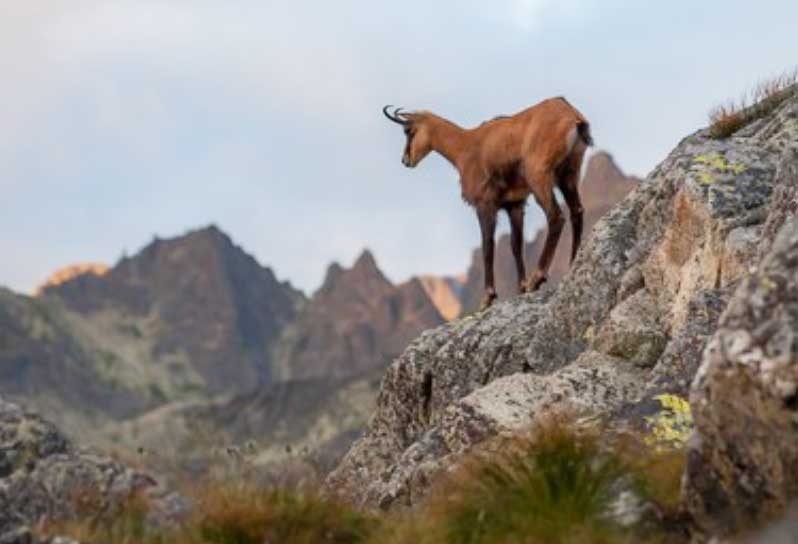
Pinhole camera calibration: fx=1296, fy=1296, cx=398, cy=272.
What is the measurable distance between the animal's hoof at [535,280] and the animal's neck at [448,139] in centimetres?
282

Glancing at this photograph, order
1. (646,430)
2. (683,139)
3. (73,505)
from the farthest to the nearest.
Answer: (683,139) < (646,430) < (73,505)

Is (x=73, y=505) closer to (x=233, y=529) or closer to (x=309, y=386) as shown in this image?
(x=233, y=529)

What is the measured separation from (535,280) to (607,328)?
421 cm

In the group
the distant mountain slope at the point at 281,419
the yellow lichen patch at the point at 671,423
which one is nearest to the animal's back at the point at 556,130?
the yellow lichen patch at the point at 671,423

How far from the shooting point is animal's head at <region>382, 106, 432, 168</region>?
21.1m

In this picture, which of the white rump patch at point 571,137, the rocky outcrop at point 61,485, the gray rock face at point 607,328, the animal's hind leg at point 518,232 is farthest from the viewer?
the animal's hind leg at point 518,232

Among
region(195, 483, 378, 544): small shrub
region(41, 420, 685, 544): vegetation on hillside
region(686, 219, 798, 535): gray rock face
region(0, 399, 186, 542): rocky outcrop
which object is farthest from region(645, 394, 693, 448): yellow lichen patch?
region(0, 399, 186, 542): rocky outcrop

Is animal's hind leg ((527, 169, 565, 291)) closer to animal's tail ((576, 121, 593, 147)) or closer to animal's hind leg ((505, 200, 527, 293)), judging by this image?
animal's tail ((576, 121, 593, 147))

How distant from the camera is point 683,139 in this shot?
16250 millimetres

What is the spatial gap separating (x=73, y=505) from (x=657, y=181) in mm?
8520

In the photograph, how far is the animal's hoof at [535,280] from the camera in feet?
57.5

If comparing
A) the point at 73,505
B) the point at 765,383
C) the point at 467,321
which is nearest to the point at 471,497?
the point at 765,383

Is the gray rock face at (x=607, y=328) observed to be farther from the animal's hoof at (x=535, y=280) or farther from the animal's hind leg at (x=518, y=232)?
the animal's hind leg at (x=518, y=232)

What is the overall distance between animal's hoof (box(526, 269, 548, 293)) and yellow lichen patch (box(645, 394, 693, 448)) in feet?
22.8
